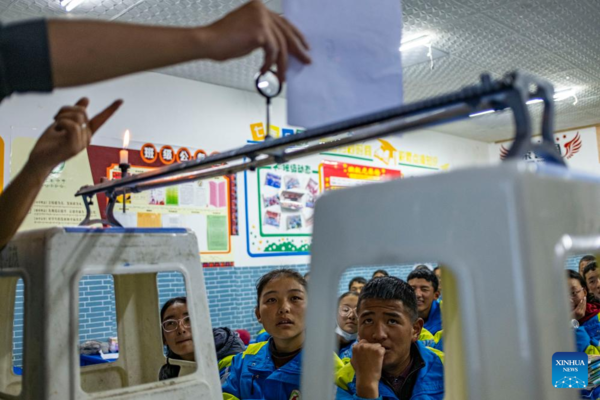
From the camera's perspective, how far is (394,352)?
1850mm

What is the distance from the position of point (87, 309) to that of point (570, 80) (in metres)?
5.57

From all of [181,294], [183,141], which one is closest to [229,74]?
[183,141]

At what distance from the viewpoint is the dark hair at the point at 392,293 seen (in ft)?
6.48

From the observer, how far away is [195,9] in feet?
12.6

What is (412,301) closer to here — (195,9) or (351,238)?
(351,238)

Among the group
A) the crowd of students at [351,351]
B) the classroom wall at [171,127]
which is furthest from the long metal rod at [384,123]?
the classroom wall at [171,127]

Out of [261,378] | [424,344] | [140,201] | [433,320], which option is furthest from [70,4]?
[433,320]

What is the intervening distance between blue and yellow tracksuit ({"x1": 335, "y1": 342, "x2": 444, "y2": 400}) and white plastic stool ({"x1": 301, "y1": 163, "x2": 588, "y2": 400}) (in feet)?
3.75

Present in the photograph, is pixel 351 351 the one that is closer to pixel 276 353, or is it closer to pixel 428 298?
pixel 276 353

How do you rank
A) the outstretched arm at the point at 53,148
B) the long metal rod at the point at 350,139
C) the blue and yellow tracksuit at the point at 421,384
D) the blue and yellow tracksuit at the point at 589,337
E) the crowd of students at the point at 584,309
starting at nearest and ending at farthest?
the long metal rod at the point at 350,139 < the outstretched arm at the point at 53,148 < the blue and yellow tracksuit at the point at 421,384 < the blue and yellow tracksuit at the point at 589,337 < the crowd of students at the point at 584,309

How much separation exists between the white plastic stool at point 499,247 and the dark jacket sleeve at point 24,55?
43 centimetres

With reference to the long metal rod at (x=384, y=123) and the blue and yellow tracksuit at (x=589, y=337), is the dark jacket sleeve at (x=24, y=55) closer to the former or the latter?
the long metal rod at (x=384, y=123)

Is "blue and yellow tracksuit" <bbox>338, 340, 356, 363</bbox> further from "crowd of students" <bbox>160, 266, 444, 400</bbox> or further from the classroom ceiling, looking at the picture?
the classroom ceiling

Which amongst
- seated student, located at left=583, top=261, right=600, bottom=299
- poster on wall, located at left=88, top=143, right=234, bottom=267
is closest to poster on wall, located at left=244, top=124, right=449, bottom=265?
poster on wall, located at left=88, top=143, right=234, bottom=267
